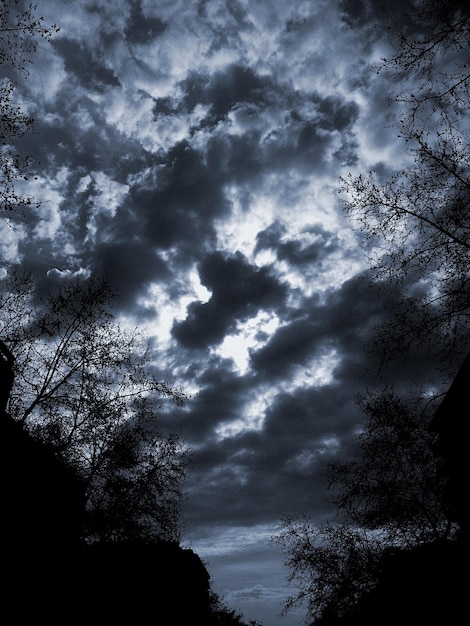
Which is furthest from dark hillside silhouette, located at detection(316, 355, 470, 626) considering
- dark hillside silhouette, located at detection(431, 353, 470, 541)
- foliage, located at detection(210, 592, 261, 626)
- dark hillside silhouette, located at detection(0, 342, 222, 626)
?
foliage, located at detection(210, 592, 261, 626)

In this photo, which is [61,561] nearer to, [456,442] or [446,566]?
[446,566]

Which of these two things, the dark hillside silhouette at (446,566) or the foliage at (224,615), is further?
the foliage at (224,615)

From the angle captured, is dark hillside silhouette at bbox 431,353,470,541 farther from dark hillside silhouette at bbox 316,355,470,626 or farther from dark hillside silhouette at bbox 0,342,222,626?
dark hillside silhouette at bbox 0,342,222,626

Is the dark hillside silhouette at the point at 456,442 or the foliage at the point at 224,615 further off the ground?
the dark hillside silhouette at the point at 456,442

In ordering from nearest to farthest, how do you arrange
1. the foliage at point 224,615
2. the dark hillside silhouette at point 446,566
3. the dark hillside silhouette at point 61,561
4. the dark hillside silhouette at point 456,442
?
the dark hillside silhouette at point 456,442 → the dark hillside silhouette at point 446,566 → the dark hillside silhouette at point 61,561 → the foliage at point 224,615

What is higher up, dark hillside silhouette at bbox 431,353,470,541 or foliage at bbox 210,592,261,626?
dark hillside silhouette at bbox 431,353,470,541

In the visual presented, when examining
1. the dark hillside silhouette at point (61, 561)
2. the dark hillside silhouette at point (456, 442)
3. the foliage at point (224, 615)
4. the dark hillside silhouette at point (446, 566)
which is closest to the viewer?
the dark hillside silhouette at point (456, 442)

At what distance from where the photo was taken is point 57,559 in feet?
51.3

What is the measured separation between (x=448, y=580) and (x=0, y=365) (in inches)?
715

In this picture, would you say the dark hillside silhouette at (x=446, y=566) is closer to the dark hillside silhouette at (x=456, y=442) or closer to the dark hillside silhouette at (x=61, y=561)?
the dark hillside silhouette at (x=456, y=442)

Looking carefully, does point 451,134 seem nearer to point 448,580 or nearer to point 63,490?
point 448,580

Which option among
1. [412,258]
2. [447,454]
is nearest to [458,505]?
[447,454]

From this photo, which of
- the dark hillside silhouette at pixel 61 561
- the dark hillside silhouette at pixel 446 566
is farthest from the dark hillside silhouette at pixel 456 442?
the dark hillside silhouette at pixel 61 561

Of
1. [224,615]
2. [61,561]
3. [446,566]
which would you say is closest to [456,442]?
[446,566]
